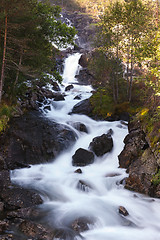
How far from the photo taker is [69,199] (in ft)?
30.9

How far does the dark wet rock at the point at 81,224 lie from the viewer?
6.95m

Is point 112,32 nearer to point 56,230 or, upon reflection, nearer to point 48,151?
point 48,151

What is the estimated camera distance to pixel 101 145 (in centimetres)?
1364

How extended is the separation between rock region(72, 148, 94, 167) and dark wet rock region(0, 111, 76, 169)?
1484 mm

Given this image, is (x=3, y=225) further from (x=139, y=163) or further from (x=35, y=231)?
(x=139, y=163)

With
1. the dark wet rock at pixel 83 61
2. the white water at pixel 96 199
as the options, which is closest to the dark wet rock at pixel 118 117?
the white water at pixel 96 199

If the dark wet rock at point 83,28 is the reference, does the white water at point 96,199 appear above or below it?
below

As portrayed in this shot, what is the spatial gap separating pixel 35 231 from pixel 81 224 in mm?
1683

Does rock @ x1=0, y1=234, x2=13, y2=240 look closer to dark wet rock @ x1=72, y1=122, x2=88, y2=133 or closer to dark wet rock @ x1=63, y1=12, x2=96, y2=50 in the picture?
dark wet rock @ x1=72, y1=122, x2=88, y2=133

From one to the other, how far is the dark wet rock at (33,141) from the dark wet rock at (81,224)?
5408 millimetres

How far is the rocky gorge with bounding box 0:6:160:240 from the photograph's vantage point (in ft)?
22.3

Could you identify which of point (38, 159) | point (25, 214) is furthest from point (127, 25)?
point (25, 214)

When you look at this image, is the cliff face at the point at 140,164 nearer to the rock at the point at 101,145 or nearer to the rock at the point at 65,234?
the rock at the point at 101,145

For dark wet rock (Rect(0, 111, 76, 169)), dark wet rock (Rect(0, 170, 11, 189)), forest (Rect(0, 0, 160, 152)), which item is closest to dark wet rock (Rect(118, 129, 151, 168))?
forest (Rect(0, 0, 160, 152))
